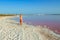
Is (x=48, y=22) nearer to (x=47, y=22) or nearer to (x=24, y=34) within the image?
(x=47, y=22)

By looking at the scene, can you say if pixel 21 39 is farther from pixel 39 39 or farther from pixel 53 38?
pixel 53 38

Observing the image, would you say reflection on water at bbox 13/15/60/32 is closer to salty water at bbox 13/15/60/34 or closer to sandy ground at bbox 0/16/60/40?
salty water at bbox 13/15/60/34

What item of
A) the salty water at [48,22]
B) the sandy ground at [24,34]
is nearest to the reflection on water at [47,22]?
the salty water at [48,22]

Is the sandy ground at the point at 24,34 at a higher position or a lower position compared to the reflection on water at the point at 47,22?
higher

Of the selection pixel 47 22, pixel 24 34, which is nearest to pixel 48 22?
pixel 47 22

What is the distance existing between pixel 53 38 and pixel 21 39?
3.01 meters

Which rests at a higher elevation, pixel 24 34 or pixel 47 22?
pixel 24 34

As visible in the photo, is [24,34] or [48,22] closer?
[24,34]

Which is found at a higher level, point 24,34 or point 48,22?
point 24,34

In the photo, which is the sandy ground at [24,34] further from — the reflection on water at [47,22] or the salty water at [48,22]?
the reflection on water at [47,22]

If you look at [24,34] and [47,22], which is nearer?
[24,34]

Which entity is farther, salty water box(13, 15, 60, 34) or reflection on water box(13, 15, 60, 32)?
reflection on water box(13, 15, 60, 32)

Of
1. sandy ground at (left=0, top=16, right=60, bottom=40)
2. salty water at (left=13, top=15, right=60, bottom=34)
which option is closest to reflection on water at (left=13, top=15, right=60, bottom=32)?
salty water at (left=13, top=15, right=60, bottom=34)

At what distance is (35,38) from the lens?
12.3m
